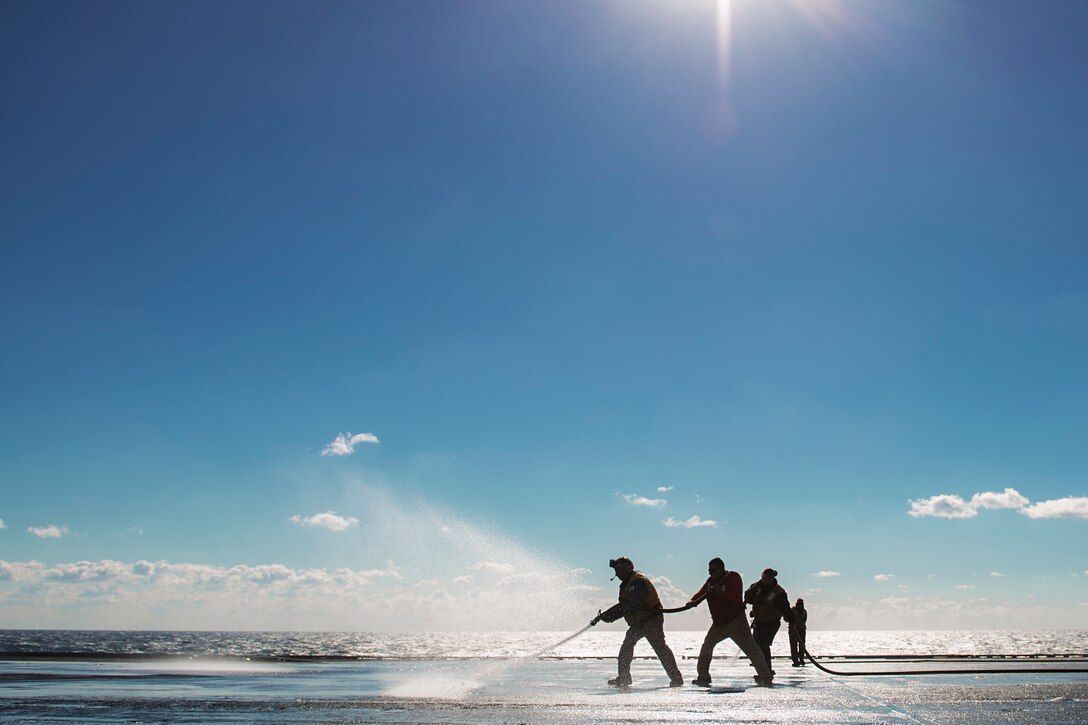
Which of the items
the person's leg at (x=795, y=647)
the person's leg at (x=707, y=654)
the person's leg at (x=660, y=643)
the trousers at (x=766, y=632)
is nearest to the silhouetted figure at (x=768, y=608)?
the trousers at (x=766, y=632)

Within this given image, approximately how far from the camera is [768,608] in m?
16.3

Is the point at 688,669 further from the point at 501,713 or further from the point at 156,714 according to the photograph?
the point at 156,714

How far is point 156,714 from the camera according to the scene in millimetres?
9672

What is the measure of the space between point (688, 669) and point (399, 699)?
9906mm

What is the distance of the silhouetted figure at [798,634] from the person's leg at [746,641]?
15.9 ft

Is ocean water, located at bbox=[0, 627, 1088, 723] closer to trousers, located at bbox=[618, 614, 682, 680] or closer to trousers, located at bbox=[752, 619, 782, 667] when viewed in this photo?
trousers, located at bbox=[618, 614, 682, 680]

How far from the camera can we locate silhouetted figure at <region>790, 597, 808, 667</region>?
1791cm

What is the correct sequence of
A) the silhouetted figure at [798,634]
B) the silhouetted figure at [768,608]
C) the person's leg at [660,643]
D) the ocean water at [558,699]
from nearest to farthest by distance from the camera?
the ocean water at [558,699], the person's leg at [660,643], the silhouetted figure at [768,608], the silhouetted figure at [798,634]

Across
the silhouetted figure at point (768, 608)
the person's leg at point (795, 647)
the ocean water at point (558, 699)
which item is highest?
the silhouetted figure at point (768, 608)

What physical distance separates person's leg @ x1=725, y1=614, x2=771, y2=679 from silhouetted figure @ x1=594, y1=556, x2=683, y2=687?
1.03m

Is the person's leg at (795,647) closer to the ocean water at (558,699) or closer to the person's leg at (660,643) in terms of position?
the ocean water at (558,699)

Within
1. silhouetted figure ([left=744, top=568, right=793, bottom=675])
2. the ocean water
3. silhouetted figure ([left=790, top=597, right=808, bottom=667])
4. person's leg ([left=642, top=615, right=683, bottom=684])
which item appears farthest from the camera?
silhouetted figure ([left=790, top=597, right=808, bottom=667])

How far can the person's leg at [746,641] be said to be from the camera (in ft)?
41.2

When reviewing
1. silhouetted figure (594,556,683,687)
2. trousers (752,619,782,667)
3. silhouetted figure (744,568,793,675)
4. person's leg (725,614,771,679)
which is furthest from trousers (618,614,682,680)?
trousers (752,619,782,667)
